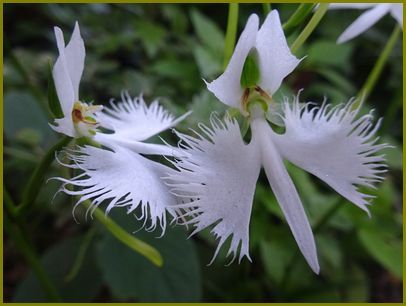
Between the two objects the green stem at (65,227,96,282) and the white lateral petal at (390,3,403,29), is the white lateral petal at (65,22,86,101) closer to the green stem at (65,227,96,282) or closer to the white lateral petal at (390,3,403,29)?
the green stem at (65,227,96,282)

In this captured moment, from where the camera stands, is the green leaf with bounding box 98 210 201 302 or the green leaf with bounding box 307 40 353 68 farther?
the green leaf with bounding box 307 40 353 68

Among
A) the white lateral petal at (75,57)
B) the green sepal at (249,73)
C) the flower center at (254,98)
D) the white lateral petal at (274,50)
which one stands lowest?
the white lateral petal at (75,57)

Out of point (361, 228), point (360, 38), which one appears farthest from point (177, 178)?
point (360, 38)

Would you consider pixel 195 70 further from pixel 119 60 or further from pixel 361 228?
pixel 361 228

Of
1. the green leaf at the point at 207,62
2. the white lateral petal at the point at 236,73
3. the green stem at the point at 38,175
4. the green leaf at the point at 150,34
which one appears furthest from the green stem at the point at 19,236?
the green leaf at the point at 150,34

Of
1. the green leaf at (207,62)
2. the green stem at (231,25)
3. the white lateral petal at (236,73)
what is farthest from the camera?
the green leaf at (207,62)

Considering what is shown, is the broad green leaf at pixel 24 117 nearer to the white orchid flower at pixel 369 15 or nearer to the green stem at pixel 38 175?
the green stem at pixel 38 175

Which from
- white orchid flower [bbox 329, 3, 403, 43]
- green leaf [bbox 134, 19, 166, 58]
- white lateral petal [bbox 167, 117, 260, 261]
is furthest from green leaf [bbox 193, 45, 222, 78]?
white lateral petal [bbox 167, 117, 260, 261]
